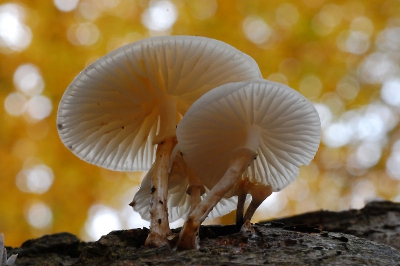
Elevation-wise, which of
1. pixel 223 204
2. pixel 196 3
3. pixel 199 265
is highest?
pixel 196 3

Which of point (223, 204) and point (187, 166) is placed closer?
point (187, 166)

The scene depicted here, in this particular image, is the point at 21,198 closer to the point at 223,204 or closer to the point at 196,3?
the point at 196,3

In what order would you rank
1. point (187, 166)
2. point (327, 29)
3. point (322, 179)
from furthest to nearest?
1. point (322, 179)
2. point (327, 29)
3. point (187, 166)

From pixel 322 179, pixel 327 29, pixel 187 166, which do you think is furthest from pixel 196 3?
pixel 187 166

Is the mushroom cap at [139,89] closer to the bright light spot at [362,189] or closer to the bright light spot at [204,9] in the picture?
the bright light spot at [204,9]

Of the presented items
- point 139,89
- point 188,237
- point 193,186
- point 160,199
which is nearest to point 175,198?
point 193,186

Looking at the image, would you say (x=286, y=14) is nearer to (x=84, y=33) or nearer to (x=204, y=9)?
(x=204, y=9)
